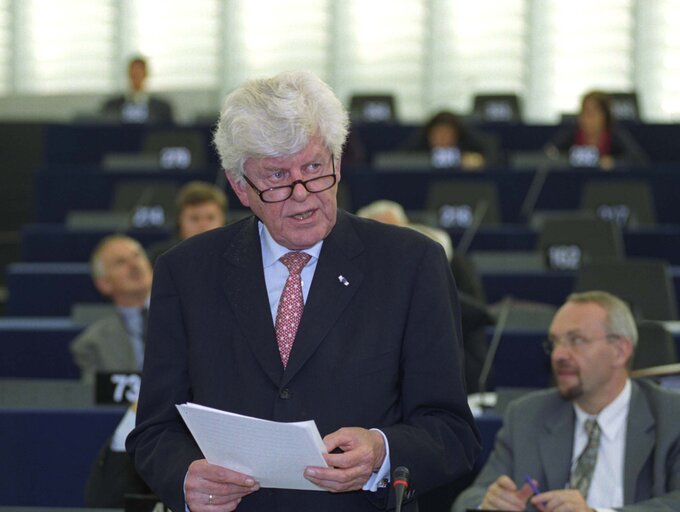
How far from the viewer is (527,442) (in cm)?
411

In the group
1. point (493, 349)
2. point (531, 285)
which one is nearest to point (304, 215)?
point (493, 349)

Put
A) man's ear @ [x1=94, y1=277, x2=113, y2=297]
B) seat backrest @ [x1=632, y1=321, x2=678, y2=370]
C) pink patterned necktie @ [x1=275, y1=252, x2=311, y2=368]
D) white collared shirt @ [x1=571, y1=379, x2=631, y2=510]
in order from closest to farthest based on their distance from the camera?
1. pink patterned necktie @ [x1=275, y1=252, x2=311, y2=368]
2. white collared shirt @ [x1=571, y1=379, x2=631, y2=510]
3. seat backrest @ [x1=632, y1=321, x2=678, y2=370]
4. man's ear @ [x1=94, y1=277, x2=113, y2=297]

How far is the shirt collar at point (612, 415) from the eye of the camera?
13.6 feet

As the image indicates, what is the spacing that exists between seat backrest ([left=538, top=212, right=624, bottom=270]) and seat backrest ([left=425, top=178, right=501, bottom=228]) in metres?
1.20

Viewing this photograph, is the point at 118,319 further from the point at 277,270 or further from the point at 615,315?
the point at 277,270

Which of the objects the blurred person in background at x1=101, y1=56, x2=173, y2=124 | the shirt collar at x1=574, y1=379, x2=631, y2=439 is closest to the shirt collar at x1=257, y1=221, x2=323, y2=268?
the shirt collar at x1=574, y1=379, x2=631, y2=439

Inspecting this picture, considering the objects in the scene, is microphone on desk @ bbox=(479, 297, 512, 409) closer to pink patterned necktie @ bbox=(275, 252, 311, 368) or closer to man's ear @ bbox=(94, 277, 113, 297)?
man's ear @ bbox=(94, 277, 113, 297)

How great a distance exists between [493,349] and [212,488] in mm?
3601

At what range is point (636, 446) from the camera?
3957 mm

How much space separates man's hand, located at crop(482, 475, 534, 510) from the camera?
3.78 metres

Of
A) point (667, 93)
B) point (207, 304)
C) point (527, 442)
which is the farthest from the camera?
point (667, 93)

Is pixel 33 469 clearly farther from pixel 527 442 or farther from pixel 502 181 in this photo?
pixel 502 181

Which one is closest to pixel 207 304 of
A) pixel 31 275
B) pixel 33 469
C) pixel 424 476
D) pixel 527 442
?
pixel 424 476

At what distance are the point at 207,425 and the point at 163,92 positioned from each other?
40.6 feet
